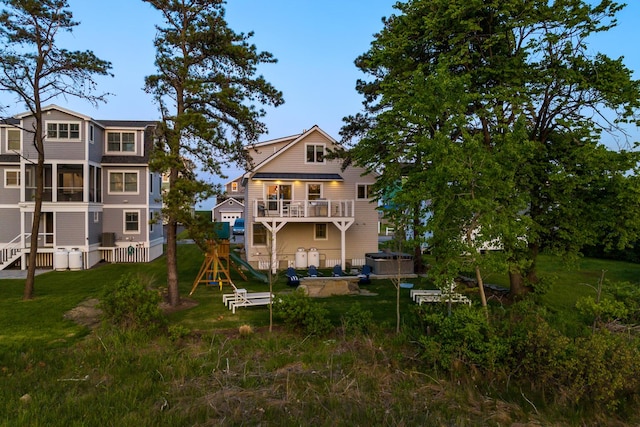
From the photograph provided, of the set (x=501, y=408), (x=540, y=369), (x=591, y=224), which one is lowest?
(x=501, y=408)

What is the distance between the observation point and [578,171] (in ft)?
37.1

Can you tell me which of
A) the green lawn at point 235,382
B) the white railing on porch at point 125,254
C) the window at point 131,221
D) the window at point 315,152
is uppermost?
the window at point 315,152

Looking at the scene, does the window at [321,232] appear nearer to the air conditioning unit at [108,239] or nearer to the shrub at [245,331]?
the air conditioning unit at [108,239]

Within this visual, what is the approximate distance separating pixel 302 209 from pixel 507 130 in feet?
39.0

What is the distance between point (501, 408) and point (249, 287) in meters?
11.5

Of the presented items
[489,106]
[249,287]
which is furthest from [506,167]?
[249,287]

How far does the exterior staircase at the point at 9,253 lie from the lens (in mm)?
20328

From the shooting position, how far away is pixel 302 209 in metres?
21.0

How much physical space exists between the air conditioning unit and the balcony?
9124 millimetres

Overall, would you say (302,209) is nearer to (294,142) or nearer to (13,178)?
(294,142)

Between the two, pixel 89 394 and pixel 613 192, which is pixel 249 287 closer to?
pixel 89 394

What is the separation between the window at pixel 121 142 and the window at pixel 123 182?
1504 mm

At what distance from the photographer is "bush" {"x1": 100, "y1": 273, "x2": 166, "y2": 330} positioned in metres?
9.95

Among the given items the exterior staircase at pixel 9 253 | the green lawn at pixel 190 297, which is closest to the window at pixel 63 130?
the exterior staircase at pixel 9 253
